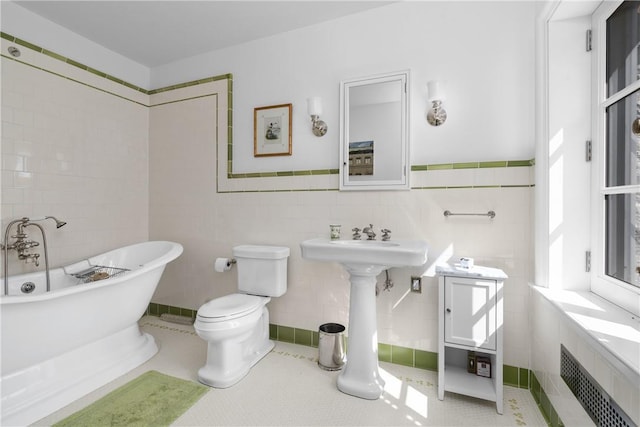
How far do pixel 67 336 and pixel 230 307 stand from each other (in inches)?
36.5

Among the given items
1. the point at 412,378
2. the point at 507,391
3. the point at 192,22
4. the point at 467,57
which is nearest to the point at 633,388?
the point at 507,391

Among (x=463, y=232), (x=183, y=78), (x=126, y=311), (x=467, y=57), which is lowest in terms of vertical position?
(x=126, y=311)

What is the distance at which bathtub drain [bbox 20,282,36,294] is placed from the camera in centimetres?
209

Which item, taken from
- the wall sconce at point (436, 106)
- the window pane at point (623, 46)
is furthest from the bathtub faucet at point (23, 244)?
the window pane at point (623, 46)

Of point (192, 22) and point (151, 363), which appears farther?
point (192, 22)

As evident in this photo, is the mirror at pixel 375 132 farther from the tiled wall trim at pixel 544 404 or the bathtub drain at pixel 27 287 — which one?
the bathtub drain at pixel 27 287

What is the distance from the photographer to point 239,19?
2414mm

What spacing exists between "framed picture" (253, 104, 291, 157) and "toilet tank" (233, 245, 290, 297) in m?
0.84

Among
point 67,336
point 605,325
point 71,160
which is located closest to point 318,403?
point 605,325

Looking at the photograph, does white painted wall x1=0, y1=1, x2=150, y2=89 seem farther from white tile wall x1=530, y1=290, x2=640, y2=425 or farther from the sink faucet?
white tile wall x1=530, y1=290, x2=640, y2=425

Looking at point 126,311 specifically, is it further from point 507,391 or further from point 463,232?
point 507,391

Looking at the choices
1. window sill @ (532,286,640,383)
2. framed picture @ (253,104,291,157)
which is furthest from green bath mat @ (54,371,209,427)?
window sill @ (532,286,640,383)

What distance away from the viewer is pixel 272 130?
261 centimetres

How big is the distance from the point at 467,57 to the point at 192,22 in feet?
6.92
